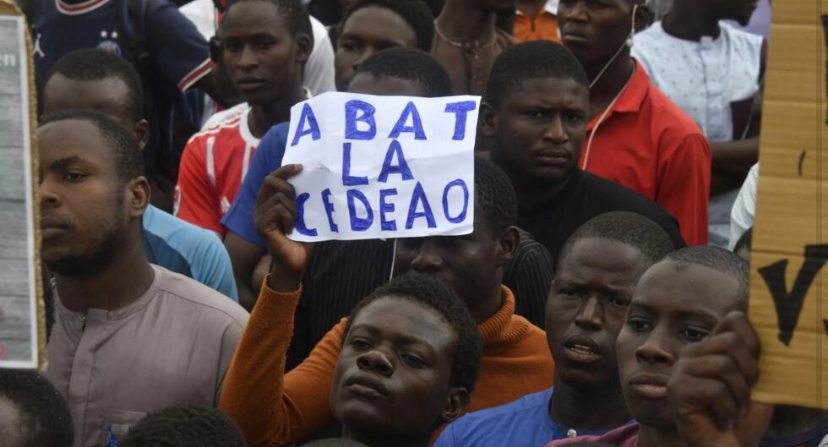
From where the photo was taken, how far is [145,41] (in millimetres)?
7199

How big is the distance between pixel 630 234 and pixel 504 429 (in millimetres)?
750

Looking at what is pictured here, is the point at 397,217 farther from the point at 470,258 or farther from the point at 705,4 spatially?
the point at 705,4

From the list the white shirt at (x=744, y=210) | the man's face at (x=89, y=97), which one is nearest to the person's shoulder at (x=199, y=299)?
the man's face at (x=89, y=97)

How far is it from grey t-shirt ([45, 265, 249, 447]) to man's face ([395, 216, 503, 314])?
1.91 feet

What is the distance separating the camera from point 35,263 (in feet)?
10.5

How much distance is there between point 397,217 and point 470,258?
0.50 metres

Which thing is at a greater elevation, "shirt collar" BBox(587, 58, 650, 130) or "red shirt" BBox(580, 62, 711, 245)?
"shirt collar" BBox(587, 58, 650, 130)

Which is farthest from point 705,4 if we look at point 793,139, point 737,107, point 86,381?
point 793,139

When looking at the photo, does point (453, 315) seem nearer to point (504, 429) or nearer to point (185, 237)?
point (504, 429)

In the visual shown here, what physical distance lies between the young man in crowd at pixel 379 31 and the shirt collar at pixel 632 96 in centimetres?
101

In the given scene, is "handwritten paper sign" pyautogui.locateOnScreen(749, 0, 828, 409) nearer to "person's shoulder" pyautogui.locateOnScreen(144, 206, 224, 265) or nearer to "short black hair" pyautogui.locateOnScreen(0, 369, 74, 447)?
"short black hair" pyautogui.locateOnScreen(0, 369, 74, 447)

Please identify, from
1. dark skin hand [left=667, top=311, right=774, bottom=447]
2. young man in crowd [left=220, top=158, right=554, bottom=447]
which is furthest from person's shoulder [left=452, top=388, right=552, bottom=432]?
dark skin hand [left=667, top=311, right=774, bottom=447]

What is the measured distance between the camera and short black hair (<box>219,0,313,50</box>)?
22.9ft

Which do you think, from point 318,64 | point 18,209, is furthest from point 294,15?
point 18,209
